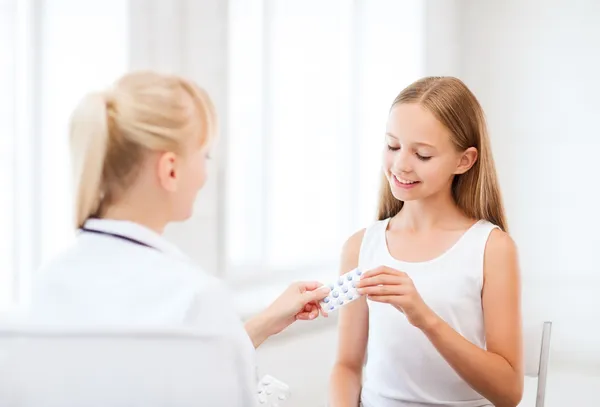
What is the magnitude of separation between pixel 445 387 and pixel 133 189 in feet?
2.44

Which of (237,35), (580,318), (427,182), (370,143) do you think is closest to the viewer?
(427,182)

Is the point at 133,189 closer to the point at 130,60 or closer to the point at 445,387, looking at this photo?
the point at 130,60

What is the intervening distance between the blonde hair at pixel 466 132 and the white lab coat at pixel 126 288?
2.12 feet

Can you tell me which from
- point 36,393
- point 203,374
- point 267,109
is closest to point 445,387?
point 203,374

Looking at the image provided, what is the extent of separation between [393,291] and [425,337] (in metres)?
0.27

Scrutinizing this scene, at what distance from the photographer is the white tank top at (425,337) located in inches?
55.9

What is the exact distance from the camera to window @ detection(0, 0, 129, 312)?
1.37 meters

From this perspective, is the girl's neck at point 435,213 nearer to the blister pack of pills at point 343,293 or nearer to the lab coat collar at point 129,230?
the blister pack of pills at point 343,293

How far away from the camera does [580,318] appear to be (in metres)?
2.93

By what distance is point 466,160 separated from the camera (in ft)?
4.67

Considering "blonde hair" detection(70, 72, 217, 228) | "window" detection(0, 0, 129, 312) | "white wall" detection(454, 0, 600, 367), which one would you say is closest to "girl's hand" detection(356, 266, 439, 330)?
Result: "blonde hair" detection(70, 72, 217, 228)

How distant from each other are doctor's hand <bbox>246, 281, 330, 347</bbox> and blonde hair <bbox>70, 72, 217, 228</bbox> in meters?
0.36

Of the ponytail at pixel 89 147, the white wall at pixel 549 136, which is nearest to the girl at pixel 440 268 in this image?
the ponytail at pixel 89 147

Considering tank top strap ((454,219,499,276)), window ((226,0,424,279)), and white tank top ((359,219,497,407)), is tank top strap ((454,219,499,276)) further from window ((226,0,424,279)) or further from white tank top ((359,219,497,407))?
window ((226,0,424,279))
